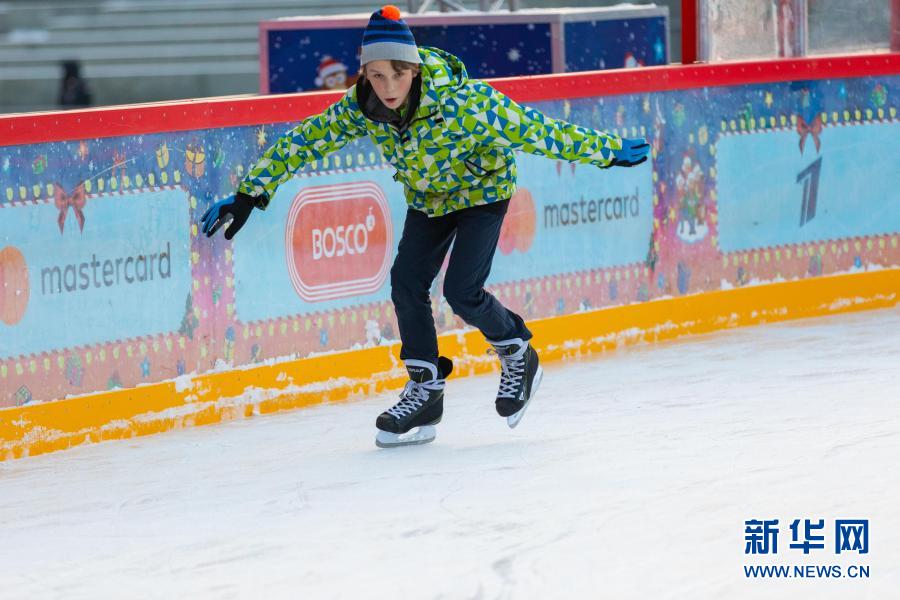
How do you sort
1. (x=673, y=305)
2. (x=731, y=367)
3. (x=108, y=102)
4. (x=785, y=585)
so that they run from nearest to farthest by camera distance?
(x=785, y=585) → (x=731, y=367) → (x=673, y=305) → (x=108, y=102)

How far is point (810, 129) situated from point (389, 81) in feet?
11.2

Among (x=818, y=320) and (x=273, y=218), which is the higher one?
(x=273, y=218)

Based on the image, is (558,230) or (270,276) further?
(558,230)

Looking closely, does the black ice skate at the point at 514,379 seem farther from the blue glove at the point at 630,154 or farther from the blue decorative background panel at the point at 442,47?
the blue decorative background panel at the point at 442,47

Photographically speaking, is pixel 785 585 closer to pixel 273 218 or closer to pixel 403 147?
pixel 403 147

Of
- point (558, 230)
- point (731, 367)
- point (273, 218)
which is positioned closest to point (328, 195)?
point (273, 218)

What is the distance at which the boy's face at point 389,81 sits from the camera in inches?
180

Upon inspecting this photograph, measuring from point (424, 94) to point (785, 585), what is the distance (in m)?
1.88

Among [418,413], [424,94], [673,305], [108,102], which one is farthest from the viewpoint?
[108,102]

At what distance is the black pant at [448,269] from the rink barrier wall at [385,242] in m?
0.95

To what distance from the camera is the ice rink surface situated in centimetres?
363

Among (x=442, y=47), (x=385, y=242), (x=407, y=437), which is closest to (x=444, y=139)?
(x=407, y=437)

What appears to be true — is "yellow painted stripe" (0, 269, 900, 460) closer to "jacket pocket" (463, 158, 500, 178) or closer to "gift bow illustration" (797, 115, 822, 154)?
"gift bow illustration" (797, 115, 822, 154)

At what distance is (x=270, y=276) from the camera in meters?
5.86
